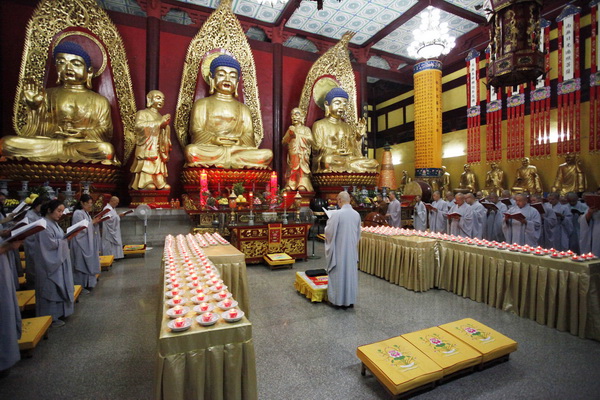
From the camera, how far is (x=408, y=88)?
1350 centimetres

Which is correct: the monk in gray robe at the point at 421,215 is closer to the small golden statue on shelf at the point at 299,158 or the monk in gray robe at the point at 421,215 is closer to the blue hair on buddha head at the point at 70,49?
the small golden statue on shelf at the point at 299,158

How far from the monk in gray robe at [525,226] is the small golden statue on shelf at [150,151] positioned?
6.95 metres

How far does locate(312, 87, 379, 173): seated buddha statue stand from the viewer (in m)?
8.91

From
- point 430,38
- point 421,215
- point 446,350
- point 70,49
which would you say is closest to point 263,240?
point 446,350

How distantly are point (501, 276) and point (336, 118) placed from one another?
7577 millimetres

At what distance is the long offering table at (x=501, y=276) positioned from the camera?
2.49 metres

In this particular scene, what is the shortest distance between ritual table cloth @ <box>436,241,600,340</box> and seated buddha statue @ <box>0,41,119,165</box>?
23.6ft

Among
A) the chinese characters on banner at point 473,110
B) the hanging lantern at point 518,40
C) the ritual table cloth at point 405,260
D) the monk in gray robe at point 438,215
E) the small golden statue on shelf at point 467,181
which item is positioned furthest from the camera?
the chinese characters on banner at point 473,110

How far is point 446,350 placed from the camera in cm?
201

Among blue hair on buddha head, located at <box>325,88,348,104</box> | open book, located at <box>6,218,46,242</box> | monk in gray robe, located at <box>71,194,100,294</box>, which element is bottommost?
monk in gray robe, located at <box>71,194,100,294</box>

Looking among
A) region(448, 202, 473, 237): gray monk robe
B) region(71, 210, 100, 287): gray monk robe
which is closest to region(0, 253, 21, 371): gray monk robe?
region(71, 210, 100, 287): gray monk robe

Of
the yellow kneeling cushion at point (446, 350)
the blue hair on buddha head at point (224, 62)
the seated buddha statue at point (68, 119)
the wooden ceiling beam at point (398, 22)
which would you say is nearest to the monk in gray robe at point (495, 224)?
the yellow kneeling cushion at point (446, 350)

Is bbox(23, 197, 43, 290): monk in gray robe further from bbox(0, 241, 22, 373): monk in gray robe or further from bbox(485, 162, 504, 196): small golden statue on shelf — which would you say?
bbox(485, 162, 504, 196): small golden statue on shelf

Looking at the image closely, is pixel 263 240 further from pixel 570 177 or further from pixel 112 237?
pixel 570 177
